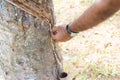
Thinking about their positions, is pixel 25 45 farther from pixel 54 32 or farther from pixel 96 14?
pixel 96 14

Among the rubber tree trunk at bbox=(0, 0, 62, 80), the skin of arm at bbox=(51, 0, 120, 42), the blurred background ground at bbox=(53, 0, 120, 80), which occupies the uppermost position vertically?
the skin of arm at bbox=(51, 0, 120, 42)

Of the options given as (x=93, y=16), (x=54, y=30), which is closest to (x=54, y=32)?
(x=54, y=30)

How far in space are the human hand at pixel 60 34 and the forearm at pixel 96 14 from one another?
77 millimetres

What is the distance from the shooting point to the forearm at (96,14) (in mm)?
1713

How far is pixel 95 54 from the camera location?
13.8 feet

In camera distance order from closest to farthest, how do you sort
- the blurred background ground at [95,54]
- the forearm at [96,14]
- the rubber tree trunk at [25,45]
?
the forearm at [96,14] → the rubber tree trunk at [25,45] → the blurred background ground at [95,54]

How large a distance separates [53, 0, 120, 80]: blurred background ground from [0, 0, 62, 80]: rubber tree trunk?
1553 mm

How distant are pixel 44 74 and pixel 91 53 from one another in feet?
6.62

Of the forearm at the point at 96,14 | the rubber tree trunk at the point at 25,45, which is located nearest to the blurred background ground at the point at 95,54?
the rubber tree trunk at the point at 25,45

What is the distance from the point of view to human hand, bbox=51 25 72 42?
208 centimetres

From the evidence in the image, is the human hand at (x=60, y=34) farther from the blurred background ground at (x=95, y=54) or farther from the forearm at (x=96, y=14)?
the blurred background ground at (x=95, y=54)

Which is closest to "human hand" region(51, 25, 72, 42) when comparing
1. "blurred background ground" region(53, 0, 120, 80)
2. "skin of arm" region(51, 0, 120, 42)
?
"skin of arm" region(51, 0, 120, 42)

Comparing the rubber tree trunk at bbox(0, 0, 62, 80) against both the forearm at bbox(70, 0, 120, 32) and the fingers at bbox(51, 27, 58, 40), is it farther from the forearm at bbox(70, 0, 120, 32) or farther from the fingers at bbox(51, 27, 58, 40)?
the forearm at bbox(70, 0, 120, 32)

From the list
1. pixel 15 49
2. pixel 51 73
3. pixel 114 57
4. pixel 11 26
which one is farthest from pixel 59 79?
pixel 114 57
